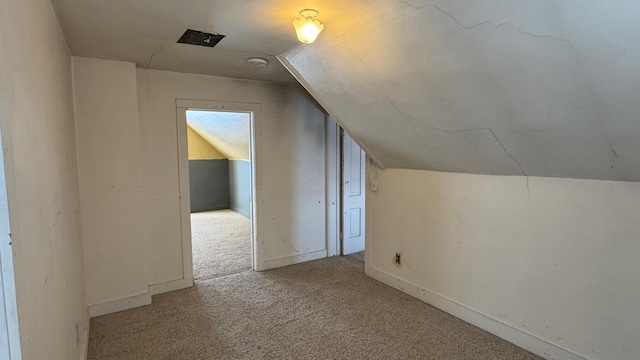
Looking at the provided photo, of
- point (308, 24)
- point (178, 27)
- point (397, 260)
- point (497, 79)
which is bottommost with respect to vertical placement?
point (397, 260)

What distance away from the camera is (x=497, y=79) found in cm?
166

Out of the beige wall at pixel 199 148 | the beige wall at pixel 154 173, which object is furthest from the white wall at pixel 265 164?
the beige wall at pixel 199 148

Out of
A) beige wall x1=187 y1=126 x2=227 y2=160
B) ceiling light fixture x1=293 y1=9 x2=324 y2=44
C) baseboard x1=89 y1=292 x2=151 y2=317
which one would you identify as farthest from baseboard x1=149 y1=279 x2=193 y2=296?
beige wall x1=187 y1=126 x2=227 y2=160

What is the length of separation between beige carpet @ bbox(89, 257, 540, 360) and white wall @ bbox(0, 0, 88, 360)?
0.57m

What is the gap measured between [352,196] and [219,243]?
1.99 metres

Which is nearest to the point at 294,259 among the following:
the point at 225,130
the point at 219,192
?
the point at 225,130

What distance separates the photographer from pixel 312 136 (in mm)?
3896

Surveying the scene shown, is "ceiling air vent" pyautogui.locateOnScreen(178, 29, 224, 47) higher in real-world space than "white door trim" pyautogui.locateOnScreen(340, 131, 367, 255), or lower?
higher

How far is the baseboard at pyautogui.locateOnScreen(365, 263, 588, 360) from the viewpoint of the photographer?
2.09 metres

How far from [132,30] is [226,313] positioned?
2132 mm

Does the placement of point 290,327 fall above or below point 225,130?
below

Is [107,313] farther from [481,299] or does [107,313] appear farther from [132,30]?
[481,299]

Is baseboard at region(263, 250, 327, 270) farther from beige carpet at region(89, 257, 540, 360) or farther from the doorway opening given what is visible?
beige carpet at region(89, 257, 540, 360)

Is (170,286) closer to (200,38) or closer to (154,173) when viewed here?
(154,173)
